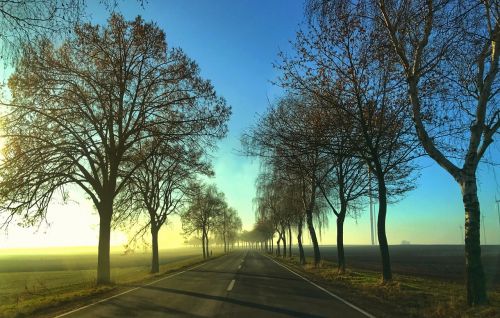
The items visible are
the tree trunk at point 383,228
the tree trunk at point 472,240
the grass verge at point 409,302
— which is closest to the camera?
the grass verge at point 409,302

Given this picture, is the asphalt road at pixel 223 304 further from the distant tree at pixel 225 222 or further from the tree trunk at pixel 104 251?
the distant tree at pixel 225 222

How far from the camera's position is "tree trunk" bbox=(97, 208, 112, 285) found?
875 inches

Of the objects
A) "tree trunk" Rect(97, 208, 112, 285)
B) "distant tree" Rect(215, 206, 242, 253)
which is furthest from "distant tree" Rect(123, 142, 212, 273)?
"distant tree" Rect(215, 206, 242, 253)

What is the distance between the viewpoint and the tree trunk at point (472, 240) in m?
12.1

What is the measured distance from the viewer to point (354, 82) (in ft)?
56.8

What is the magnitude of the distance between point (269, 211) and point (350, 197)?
127 feet

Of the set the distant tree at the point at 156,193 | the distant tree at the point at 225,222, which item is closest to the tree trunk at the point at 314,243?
the distant tree at the point at 156,193

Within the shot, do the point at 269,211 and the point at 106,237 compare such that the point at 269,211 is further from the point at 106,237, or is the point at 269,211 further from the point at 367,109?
the point at 367,109

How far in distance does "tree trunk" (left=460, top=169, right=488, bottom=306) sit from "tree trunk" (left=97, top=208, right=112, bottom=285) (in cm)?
1600

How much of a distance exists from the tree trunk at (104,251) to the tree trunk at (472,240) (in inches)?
630

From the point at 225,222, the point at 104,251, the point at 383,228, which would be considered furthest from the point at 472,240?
the point at 225,222

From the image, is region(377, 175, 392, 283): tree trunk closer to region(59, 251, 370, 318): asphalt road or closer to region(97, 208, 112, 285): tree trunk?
region(59, 251, 370, 318): asphalt road

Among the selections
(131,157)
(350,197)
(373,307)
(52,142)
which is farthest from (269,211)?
(373,307)

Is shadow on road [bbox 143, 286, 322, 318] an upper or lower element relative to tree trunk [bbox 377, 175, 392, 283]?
lower
